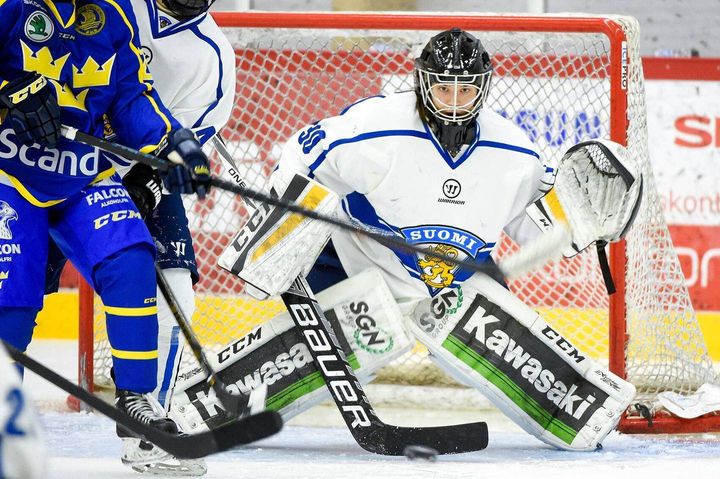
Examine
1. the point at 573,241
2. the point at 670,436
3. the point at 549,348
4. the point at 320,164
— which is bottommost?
the point at 670,436

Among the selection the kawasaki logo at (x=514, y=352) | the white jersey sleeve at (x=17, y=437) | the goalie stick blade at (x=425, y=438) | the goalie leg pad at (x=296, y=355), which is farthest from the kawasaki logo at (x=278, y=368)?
the white jersey sleeve at (x=17, y=437)

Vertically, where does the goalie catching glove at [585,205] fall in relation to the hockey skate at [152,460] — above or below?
above

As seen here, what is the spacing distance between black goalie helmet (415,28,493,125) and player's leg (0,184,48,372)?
3.42ft

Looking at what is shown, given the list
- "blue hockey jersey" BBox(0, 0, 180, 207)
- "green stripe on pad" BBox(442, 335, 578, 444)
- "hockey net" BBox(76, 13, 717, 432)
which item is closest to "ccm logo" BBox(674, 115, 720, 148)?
"hockey net" BBox(76, 13, 717, 432)

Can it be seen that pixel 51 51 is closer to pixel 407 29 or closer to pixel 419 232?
pixel 419 232

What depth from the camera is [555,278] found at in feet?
14.1

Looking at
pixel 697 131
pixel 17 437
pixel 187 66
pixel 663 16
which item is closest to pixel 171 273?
pixel 187 66

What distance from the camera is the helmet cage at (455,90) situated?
10.4ft

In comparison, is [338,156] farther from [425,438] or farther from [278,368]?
[425,438]

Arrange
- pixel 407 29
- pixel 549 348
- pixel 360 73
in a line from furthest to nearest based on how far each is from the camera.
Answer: pixel 360 73, pixel 407 29, pixel 549 348

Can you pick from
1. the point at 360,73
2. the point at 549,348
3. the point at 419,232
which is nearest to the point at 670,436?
the point at 549,348

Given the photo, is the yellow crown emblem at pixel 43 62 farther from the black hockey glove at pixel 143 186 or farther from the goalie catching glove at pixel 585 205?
the goalie catching glove at pixel 585 205

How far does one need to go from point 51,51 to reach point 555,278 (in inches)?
86.2

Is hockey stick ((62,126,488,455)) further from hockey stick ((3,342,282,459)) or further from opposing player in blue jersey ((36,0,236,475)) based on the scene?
hockey stick ((3,342,282,459))
